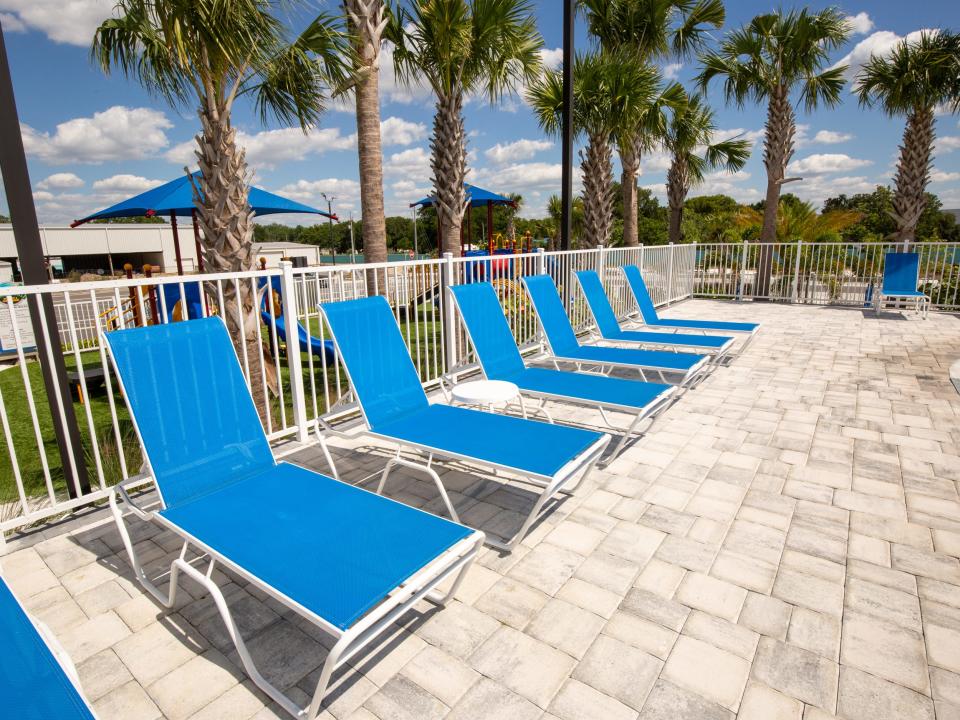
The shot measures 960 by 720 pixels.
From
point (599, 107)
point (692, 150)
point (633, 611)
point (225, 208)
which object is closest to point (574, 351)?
point (633, 611)

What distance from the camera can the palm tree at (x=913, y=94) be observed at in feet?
41.5

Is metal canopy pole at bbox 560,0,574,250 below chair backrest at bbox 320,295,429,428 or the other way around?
the other way around

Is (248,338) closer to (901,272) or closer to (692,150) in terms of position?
(901,272)

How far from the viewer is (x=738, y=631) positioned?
229cm

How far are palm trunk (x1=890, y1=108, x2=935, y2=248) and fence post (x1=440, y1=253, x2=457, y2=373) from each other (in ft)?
46.1

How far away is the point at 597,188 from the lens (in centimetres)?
1213

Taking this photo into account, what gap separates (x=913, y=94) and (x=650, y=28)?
22.7 ft

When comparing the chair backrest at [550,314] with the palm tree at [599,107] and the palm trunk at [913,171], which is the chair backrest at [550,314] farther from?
the palm trunk at [913,171]

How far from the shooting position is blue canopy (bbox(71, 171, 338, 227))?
9.16m

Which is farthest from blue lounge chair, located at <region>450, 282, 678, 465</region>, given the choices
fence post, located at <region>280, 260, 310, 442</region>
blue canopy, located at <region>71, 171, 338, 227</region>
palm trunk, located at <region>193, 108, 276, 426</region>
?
blue canopy, located at <region>71, 171, 338, 227</region>

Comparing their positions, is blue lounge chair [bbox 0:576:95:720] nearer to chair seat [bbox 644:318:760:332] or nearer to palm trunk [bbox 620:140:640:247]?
chair seat [bbox 644:318:760:332]

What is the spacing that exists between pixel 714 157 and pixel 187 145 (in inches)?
615

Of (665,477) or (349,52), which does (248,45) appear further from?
(665,477)

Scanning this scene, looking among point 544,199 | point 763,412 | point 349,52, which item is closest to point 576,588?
point 763,412
